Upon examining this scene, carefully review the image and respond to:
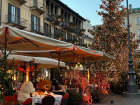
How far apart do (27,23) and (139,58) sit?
1464 cm

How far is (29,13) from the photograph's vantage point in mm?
26047

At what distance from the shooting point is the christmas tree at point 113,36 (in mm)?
16203

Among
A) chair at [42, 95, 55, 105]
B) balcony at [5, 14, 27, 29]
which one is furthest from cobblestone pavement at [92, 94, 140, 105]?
balcony at [5, 14, 27, 29]

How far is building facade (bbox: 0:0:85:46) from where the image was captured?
876 inches

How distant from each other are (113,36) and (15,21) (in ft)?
39.7

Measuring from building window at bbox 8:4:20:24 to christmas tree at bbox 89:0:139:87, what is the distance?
415 inches

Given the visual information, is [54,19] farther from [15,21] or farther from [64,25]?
[15,21]

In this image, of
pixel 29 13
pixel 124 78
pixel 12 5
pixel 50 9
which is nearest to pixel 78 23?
pixel 50 9

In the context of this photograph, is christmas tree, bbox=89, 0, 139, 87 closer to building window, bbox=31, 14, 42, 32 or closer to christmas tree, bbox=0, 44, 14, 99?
building window, bbox=31, 14, 42, 32

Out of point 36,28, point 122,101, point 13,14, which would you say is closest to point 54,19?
point 36,28

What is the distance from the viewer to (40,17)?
93.2ft

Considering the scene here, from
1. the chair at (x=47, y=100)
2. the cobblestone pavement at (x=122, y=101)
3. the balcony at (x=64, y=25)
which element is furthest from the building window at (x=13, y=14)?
the chair at (x=47, y=100)

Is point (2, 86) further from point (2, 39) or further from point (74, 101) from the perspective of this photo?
point (74, 101)

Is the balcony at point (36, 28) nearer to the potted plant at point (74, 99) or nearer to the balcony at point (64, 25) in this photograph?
the balcony at point (64, 25)
